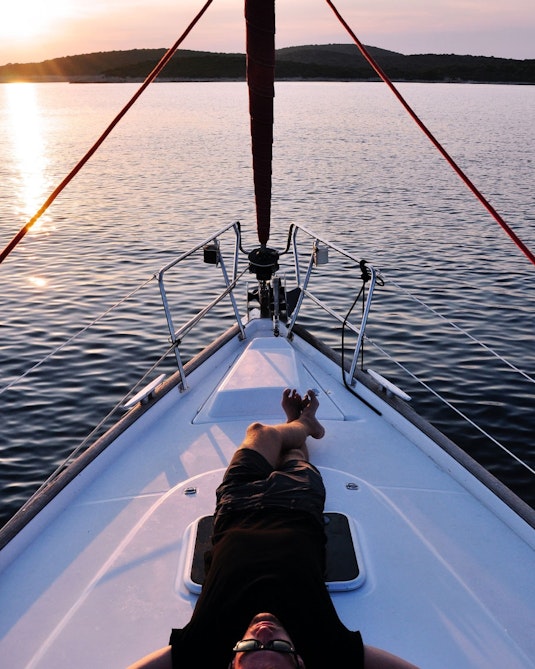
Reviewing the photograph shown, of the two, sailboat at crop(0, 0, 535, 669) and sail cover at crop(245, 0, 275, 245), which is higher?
sail cover at crop(245, 0, 275, 245)

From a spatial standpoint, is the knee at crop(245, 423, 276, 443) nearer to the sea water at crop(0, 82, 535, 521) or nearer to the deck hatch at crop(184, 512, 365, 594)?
the deck hatch at crop(184, 512, 365, 594)

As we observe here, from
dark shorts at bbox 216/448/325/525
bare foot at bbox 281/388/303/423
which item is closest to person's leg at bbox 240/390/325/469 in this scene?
bare foot at bbox 281/388/303/423

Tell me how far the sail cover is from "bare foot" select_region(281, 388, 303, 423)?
1.69 m

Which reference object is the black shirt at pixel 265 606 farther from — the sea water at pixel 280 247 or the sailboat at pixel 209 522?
the sea water at pixel 280 247

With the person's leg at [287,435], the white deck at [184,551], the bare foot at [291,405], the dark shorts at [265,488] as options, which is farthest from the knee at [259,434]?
the bare foot at [291,405]

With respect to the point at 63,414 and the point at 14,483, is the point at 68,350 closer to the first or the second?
the point at 63,414

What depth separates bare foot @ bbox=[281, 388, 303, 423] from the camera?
4875 millimetres

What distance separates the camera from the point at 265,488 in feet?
11.7

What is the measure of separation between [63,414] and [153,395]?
354 cm

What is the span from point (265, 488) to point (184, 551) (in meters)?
0.53

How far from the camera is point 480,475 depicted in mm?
4441

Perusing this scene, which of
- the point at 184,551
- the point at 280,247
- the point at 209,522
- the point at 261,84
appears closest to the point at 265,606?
the point at 184,551

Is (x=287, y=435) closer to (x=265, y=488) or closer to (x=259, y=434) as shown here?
(x=259, y=434)

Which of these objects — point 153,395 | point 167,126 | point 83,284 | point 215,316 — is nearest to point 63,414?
point 153,395
